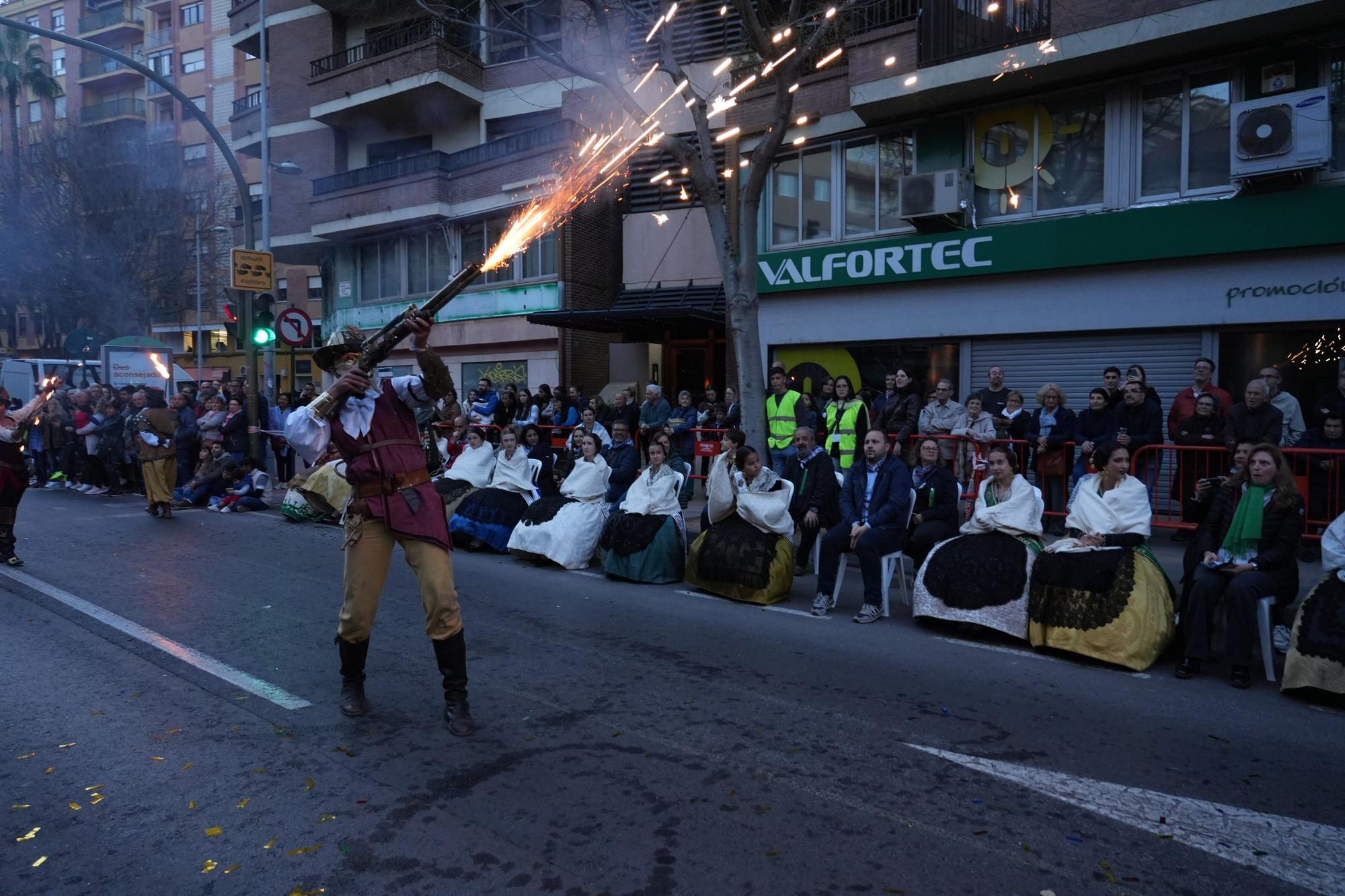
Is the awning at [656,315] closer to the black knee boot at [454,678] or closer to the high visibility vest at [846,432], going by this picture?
the high visibility vest at [846,432]

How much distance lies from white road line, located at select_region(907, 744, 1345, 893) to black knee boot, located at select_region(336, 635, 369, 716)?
297 cm

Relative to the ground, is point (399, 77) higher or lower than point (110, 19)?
lower

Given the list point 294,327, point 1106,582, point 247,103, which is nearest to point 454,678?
point 1106,582

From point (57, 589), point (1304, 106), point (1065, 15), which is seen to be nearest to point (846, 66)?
point (1065, 15)

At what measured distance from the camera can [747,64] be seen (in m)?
16.1

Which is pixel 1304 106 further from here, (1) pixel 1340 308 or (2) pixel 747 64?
(2) pixel 747 64

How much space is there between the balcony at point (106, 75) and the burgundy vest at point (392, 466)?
57.9m

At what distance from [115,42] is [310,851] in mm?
61702

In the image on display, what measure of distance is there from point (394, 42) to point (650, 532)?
66.1 feet

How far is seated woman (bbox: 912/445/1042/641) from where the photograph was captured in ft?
22.0

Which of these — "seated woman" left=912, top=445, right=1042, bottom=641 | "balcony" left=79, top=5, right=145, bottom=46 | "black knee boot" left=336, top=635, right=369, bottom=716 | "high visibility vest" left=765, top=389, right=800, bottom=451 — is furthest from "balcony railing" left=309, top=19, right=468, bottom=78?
"balcony" left=79, top=5, right=145, bottom=46

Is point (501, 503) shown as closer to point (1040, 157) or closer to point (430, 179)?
point (1040, 157)

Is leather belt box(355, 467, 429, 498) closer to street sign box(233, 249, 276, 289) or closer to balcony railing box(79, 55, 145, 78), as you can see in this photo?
street sign box(233, 249, 276, 289)

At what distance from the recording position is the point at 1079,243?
1326cm
